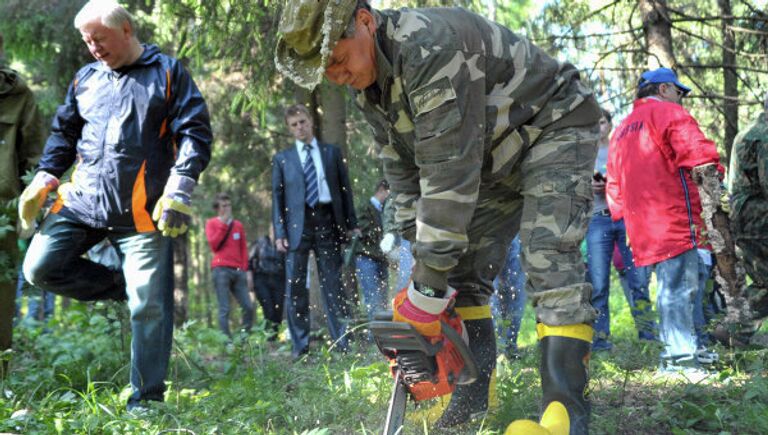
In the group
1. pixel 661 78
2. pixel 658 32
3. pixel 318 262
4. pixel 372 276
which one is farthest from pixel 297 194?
pixel 658 32

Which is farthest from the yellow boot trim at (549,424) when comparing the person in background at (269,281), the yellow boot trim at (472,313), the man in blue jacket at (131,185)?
the person in background at (269,281)

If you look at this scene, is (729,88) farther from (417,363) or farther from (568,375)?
(417,363)

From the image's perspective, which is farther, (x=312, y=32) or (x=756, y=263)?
(x=756, y=263)

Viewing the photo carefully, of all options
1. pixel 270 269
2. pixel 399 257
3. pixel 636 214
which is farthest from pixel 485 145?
pixel 270 269

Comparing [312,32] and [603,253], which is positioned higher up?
[312,32]

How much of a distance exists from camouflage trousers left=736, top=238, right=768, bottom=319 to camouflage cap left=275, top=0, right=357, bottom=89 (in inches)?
152

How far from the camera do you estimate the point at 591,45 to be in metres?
8.84

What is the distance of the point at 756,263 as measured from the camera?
5.51 metres

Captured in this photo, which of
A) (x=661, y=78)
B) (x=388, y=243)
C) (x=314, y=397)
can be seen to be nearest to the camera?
(x=314, y=397)

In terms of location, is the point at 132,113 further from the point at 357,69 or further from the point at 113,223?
the point at 357,69

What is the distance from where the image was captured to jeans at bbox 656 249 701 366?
4812 millimetres

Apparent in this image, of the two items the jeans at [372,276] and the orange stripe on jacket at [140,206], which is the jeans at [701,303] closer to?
the jeans at [372,276]

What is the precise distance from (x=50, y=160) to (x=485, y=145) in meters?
2.54

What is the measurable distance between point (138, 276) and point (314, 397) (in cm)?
110
